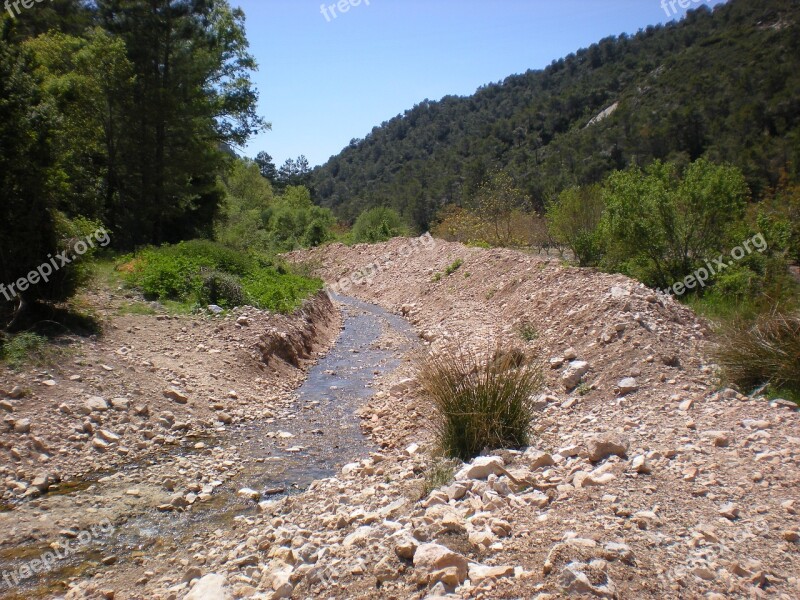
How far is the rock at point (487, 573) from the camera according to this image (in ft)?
11.2

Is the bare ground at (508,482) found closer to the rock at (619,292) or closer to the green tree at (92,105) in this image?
the rock at (619,292)

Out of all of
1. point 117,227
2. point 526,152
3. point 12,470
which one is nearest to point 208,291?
point 12,470

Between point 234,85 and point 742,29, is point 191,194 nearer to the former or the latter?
point 234,85

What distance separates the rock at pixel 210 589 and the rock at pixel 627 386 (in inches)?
192

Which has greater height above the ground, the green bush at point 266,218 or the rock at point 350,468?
the green bush at point 266,218

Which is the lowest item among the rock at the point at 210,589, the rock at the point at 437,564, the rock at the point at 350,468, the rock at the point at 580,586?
the rock at the point at 580,586

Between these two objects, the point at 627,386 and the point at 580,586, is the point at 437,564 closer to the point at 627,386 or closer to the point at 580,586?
the point at 580,586

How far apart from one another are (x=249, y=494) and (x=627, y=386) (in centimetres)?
445

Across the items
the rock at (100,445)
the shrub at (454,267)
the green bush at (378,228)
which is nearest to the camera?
the rock at (100,445)

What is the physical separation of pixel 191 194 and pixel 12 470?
1576 centimetres

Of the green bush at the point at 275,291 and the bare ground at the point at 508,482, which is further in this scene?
the green bush at the point at 275,291

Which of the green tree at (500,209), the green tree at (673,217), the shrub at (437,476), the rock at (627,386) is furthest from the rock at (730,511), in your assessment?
the green tree at (500,209)

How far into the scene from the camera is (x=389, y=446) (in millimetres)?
7320

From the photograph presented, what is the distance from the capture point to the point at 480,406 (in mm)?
5844
